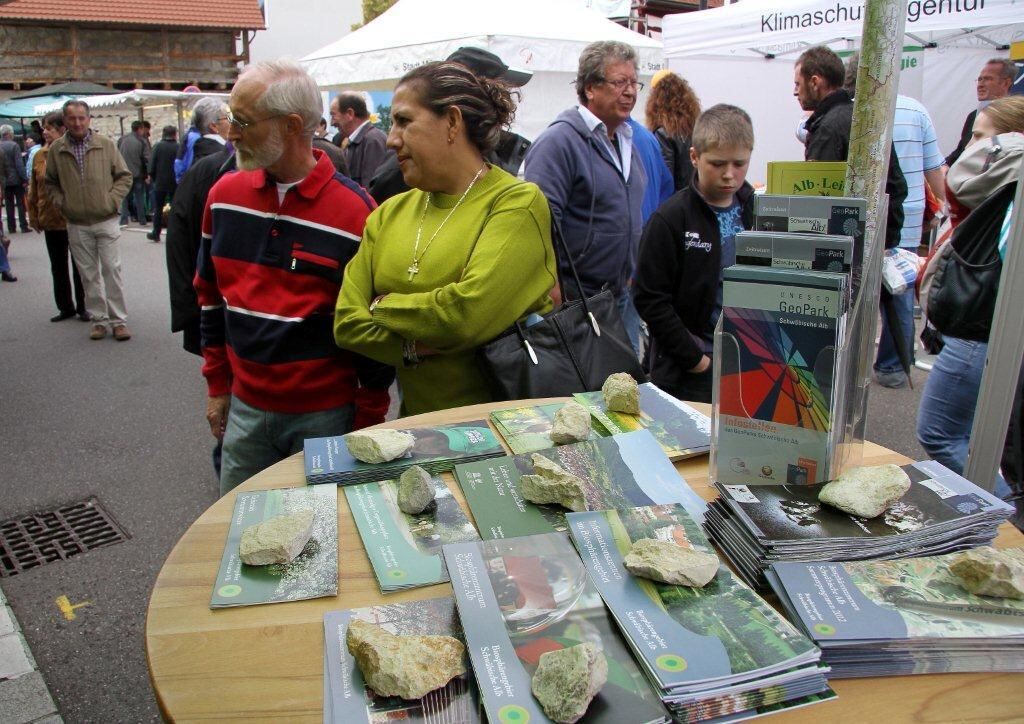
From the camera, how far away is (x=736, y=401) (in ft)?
4.76

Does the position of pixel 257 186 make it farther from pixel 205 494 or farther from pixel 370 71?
pixel 370 71

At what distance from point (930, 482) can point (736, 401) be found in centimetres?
33

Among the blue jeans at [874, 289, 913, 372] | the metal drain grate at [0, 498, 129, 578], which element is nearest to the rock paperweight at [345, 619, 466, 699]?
the metal drain grate at [0, 498, 129, 578]

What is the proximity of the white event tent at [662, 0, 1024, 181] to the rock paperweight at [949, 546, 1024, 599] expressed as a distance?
5448 mm

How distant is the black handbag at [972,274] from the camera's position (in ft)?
8.46

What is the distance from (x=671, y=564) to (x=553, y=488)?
320 millimetres

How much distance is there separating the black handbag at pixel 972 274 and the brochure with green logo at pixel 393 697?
7.19 feet

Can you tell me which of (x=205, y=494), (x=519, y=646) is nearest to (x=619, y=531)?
(x=519, y=646)

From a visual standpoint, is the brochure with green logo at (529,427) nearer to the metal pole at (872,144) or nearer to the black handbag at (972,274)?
the metal pole at (872,144)

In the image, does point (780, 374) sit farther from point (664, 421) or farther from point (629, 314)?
point (629, 314)

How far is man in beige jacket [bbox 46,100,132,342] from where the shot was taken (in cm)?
648

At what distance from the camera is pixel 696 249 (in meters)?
2.76

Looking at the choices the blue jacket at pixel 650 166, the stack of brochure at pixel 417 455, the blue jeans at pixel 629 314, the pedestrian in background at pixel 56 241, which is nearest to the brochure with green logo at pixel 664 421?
the stack of brochure at pixel 417 455

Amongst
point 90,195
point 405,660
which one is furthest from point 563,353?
point 90,195
